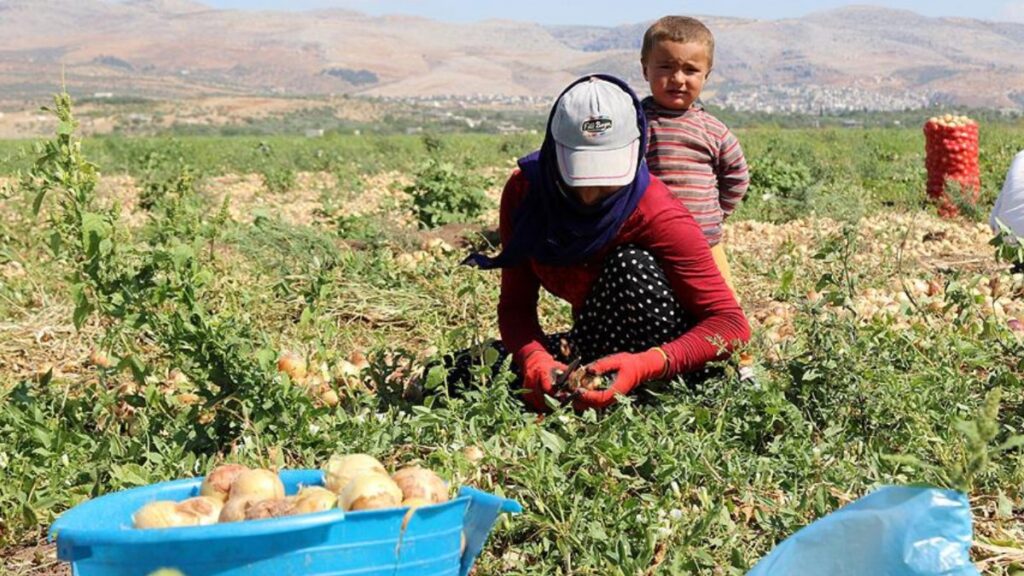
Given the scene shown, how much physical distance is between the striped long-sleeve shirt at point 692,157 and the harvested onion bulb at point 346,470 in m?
1.81

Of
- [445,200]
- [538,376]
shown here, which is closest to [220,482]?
[538,376]

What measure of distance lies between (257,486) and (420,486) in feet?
0.82

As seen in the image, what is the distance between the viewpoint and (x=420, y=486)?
1874 mm

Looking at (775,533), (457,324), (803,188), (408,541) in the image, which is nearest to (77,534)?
(408,541)

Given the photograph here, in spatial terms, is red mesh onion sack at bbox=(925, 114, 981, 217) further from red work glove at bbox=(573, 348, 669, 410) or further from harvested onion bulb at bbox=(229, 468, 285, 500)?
harvested onion bulb at bbox=(229, 468, 285, 500)

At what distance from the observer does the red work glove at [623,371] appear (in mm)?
2801

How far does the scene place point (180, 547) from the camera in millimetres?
1529

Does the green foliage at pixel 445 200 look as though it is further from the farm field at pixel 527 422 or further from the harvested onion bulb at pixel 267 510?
the harvested onion bulb at pixel 267 510

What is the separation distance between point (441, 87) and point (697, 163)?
16004 centimetres

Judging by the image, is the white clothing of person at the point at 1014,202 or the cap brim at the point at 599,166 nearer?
the cap brim at the point at 599,166

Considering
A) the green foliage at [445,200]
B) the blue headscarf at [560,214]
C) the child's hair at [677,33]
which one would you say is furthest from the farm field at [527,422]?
the green foliage at [445,200]

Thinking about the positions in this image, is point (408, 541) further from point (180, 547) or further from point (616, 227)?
point (616, 227)

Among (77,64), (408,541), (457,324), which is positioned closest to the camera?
(408,541)

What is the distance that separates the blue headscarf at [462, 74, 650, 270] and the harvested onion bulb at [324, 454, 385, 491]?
1.07 metres
